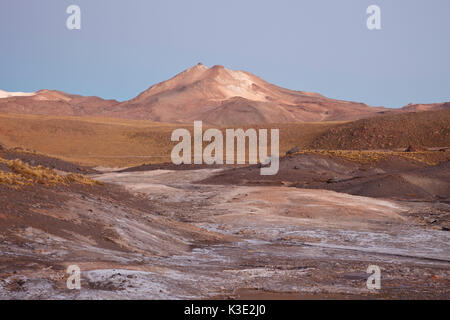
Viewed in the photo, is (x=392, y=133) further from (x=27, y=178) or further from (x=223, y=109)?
(x=223, y=109)

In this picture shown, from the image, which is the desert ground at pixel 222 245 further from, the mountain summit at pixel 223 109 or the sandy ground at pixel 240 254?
the mountain summit at pixel 223 109

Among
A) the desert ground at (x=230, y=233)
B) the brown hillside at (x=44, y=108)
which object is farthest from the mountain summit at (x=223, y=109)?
the desert ground at (x=230, y=233)

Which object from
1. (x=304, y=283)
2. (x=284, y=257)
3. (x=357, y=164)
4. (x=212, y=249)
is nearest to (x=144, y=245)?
(x=212, y=249)

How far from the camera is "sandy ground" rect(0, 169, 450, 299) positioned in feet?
28.3

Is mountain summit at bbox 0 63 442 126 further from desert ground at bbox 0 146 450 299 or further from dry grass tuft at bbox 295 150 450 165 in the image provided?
desert ground at bbox 0 146 450 299

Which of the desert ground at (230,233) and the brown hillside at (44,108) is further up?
the brown hillside at (44,108)

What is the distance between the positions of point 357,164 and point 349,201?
1976cm

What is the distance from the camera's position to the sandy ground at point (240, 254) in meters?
8.62

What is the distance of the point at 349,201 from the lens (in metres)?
24.8

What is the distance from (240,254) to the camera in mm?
13500

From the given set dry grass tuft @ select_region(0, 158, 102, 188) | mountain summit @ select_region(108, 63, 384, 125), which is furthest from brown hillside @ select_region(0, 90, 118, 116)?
dry grass tuft @ select_region(0, 158, 102, 188)

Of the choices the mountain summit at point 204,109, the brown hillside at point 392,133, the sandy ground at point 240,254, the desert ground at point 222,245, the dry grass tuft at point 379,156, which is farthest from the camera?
the mountain summit at point 204,109

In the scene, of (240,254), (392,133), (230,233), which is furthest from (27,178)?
(392,133)
